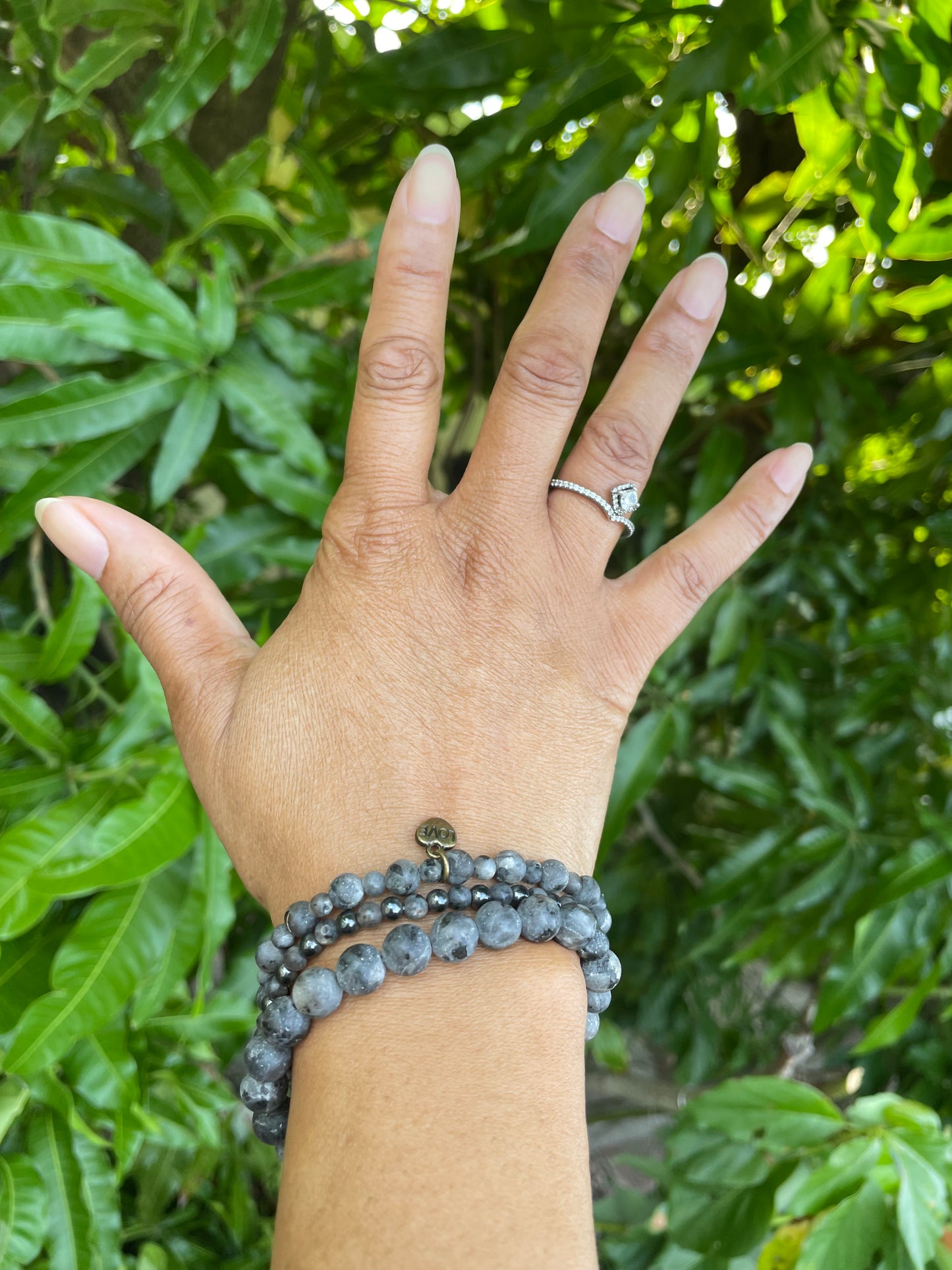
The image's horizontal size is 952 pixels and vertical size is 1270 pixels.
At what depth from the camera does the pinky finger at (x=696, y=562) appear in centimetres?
74

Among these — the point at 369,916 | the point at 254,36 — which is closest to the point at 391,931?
the point at 369,916

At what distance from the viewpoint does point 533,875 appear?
578 millimetres

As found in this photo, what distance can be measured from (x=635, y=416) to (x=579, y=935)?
46 cm

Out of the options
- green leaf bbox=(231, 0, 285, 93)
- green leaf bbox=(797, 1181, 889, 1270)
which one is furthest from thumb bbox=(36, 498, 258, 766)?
green leaf bbox=(797, 1181, 889, 1270)

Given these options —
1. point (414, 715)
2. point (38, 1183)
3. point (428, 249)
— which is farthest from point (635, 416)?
point (38, 1183)

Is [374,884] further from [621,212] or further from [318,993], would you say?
[621,212]

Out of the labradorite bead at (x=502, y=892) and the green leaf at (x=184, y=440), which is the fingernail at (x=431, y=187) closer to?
the green leaf at (x=184, y=440)

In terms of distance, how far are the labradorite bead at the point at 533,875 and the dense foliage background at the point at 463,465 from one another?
0.34 meters

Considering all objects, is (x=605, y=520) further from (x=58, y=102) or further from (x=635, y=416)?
(x=58, y=102)

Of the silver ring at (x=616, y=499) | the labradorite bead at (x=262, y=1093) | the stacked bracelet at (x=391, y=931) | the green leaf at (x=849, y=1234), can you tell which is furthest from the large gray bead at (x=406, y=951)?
the green leaf at (x=849, y=1234)

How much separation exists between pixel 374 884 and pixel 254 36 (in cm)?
84

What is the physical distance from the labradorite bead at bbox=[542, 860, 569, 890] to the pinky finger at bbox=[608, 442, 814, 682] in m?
0.20

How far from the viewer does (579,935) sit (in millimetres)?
564

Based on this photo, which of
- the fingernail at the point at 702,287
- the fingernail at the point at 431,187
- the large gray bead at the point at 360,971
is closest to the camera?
the large gray bead at the point at 360,971
